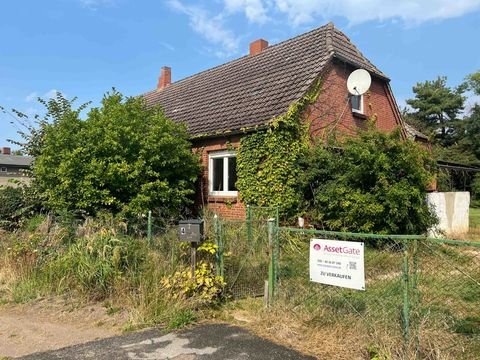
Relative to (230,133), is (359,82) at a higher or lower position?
higher

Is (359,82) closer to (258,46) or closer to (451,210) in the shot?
(451,210)

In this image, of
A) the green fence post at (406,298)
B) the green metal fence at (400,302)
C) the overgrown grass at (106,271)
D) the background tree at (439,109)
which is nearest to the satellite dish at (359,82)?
the green metal fence at (400,302)

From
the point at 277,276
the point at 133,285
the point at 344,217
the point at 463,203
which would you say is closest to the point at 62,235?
the point at 133,285

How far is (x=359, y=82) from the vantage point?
13211 millimetres

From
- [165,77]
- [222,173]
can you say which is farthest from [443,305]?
[165,77]

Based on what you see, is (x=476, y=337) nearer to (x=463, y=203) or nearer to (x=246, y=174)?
(x=246, y=174)

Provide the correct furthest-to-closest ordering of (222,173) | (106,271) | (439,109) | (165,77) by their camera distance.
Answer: (439,109) → (165,77) → (222,173) → (106,271)

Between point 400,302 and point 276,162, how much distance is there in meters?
7.14

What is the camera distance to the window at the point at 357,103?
1473 cm

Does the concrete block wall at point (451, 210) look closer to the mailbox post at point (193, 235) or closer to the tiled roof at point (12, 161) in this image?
the mailbox post at point (193, 235)

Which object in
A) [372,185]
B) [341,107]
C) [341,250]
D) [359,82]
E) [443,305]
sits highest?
[359,82]

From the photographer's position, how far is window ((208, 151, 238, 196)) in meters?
13.3

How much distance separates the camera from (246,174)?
12.2m

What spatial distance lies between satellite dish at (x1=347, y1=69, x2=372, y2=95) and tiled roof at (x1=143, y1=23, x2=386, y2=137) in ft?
3.09
